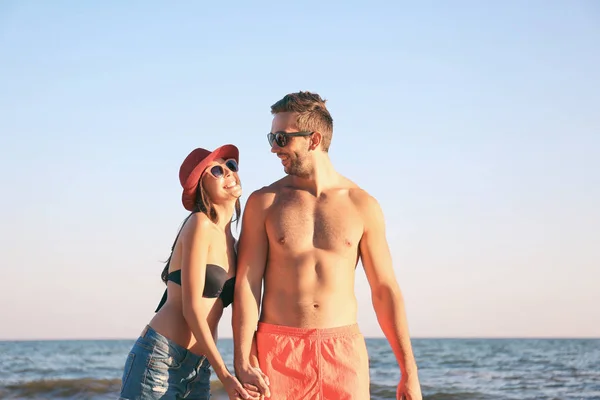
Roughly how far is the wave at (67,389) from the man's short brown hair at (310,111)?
11.2 m

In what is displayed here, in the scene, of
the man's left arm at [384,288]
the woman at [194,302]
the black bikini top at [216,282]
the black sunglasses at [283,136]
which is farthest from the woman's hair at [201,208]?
the man's left arm at [384,288]

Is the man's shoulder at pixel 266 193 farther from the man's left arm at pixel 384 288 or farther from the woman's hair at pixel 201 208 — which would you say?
the man's left arm at pixel 384 288

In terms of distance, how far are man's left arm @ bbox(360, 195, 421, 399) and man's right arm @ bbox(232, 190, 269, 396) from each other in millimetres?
615

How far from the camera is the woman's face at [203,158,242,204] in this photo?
481cm

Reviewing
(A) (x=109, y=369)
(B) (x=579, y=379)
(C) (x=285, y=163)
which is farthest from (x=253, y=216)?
(A) (x=109, y=369)

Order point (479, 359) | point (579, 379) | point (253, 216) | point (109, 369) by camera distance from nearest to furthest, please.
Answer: point (253, 216)
point (579, 379)
point (109, 369)
point (479, 359)

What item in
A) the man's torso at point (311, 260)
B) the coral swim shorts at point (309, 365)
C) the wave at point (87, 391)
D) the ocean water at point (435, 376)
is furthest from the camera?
the ocean water at point (435, 376)

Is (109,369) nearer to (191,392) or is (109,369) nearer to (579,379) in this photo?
(579,379)

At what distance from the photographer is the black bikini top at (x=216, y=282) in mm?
4582

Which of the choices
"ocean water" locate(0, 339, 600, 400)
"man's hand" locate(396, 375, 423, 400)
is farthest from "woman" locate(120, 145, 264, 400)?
"ocean water" locate(0, 339, 600, 400)

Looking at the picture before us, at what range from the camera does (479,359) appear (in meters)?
28.0

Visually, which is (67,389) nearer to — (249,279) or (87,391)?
(87,391)

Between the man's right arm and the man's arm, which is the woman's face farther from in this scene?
the man's arm

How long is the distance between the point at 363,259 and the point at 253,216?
0.72 m
